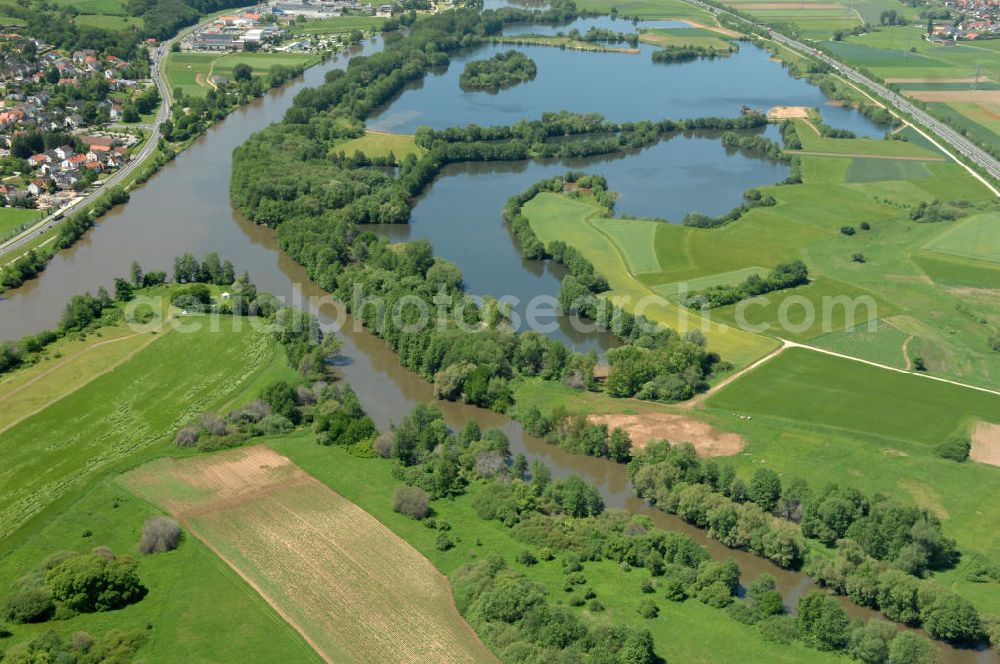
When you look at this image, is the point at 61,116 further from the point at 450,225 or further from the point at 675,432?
the point at 675,432

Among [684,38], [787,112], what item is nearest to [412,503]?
[787,112]

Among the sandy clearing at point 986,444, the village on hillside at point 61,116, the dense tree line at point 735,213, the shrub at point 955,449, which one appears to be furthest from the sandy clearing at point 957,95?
the village on hillside at point 61,116

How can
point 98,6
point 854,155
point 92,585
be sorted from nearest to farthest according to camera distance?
point 92,585 → point 854,155 → point 98,6

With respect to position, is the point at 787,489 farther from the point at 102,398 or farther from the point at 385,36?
the point at 385,36

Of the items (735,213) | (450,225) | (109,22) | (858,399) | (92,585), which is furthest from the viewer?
(109,22)

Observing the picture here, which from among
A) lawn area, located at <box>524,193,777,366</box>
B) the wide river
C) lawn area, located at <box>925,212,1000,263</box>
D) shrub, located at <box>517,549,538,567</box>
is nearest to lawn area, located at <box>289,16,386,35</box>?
the wide river
